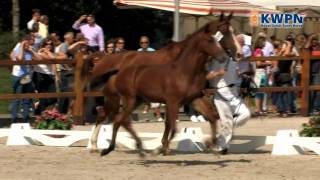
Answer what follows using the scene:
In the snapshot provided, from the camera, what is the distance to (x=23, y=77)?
Result: 16984 millimetres

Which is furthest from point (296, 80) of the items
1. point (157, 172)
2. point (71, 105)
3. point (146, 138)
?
point (157, 172)

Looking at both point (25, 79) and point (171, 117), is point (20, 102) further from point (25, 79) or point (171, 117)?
point (171, 117)

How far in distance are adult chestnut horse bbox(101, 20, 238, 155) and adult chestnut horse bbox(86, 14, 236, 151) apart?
4.0 inches

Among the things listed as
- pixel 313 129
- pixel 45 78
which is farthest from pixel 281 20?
pixel 313 129

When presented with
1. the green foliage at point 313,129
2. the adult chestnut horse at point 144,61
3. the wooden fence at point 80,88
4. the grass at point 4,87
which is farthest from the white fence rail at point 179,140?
the grass at point 4,87

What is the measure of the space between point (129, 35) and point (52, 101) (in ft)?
71.3

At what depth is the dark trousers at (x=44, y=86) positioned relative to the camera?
57.3 feet

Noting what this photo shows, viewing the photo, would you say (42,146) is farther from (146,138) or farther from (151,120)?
(151,120)

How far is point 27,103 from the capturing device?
16719 mm

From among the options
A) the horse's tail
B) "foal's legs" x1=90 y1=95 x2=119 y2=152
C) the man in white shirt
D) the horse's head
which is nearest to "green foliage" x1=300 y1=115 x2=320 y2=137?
the man in white shirt

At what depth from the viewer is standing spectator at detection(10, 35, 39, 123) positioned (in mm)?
16786

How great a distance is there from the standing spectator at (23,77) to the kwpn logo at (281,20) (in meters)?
8.95

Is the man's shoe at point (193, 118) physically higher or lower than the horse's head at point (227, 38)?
lower

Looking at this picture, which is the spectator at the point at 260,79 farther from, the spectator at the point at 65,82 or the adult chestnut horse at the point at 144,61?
the adult chestnut horse at the point at 144,61
